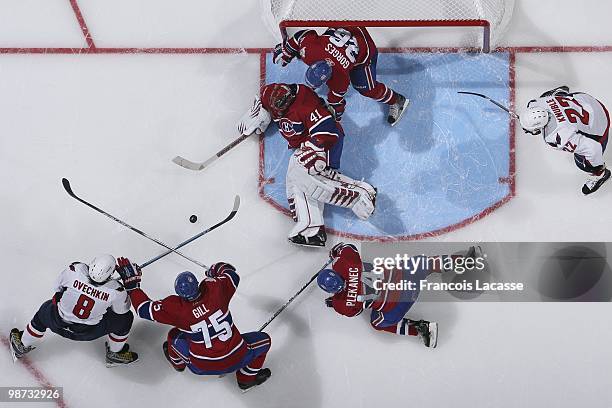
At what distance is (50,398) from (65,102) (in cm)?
190

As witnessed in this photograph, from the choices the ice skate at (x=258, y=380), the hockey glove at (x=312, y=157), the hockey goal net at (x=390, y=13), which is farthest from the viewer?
the ice skate at (x=258, y=380)

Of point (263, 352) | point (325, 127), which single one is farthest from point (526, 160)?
point (263, 352)

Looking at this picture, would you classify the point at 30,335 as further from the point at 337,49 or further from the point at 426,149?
the point at 426,149

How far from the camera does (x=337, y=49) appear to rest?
18.8 ft

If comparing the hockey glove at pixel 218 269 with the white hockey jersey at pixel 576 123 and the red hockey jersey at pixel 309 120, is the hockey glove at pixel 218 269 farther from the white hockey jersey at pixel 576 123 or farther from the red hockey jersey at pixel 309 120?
the white hockey jersey at pixel 576 123

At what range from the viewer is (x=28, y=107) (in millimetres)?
6363

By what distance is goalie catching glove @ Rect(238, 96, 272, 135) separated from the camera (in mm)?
6066

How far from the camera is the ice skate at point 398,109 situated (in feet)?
20.1

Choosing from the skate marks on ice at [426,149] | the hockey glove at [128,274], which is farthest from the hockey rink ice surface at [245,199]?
the hockey glove at [128,274]

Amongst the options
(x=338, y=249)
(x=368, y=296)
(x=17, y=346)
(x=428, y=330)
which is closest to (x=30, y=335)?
(x=17, y=346)

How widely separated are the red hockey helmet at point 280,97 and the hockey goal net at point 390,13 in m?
0.42

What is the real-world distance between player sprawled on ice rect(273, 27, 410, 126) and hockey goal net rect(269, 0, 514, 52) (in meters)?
0.07

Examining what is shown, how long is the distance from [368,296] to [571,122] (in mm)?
1543

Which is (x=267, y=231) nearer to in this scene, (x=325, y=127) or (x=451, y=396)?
(x=325, y=127)
